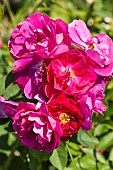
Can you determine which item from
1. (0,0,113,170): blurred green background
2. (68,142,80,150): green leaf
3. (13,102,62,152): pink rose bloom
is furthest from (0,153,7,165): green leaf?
(13,102,62,152): pink rose bloom

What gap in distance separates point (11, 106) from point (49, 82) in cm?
13

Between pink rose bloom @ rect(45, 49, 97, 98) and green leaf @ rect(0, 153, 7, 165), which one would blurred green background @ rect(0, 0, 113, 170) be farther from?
pink rose bloom @ rect(45, 49, 97, 98)

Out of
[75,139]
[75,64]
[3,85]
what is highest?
[75,64]

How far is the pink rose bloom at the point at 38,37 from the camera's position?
3.45ft

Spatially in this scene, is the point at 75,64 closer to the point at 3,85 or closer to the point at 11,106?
the point at 11,106

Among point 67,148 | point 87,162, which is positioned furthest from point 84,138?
point 87,162

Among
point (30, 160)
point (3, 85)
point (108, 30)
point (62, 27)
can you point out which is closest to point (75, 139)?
point (30, 160)

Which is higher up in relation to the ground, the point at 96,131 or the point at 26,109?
the point at 26,109

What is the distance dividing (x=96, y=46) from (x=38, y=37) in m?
0.14

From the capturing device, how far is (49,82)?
1025mm

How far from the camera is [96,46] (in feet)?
3.65

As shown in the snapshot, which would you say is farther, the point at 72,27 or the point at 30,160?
the point at 30,160

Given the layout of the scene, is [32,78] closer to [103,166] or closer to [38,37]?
[38,37]

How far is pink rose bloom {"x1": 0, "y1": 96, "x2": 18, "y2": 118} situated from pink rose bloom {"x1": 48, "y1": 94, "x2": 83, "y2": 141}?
101mm
